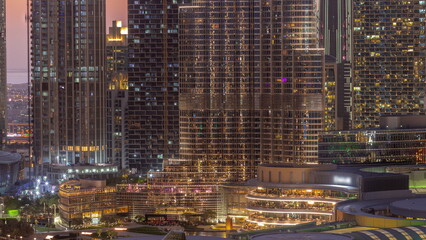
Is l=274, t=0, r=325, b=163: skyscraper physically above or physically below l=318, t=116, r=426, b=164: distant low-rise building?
above

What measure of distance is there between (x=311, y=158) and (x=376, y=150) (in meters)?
11.4

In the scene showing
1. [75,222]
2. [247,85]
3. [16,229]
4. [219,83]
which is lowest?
[75,222]

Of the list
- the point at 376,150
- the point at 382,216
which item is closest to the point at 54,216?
the point at 376,150

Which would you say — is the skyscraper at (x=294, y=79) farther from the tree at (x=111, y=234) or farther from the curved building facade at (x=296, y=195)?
the tree at (x=111, y=234)

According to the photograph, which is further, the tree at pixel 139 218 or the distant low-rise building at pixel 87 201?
the tree at pixel 139 218

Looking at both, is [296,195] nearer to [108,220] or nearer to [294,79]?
[108,220]

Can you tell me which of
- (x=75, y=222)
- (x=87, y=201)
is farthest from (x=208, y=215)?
(x=75, y=222)

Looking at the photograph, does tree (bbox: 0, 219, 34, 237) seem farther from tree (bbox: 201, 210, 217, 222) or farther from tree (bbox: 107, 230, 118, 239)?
tree (bbox: 201, 210, 217, 222)

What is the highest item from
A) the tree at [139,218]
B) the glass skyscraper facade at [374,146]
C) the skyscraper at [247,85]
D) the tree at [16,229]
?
the skyscraper at [247,85]

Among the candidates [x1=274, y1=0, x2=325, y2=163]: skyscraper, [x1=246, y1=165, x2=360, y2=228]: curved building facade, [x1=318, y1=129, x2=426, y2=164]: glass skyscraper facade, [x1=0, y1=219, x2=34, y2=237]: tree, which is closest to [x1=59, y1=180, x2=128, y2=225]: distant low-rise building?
[x1=0, y1=219, x2=34, y2=237]: tree

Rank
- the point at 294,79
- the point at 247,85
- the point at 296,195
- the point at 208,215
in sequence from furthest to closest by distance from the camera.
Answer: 1. the point at 247,85
2. the point at 294,79
3. the point at 208,215
4. the point at 296,195

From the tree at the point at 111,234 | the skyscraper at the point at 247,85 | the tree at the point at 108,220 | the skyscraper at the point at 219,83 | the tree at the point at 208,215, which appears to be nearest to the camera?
the tree at the point at 111,234

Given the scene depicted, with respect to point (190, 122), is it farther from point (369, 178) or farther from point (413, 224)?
point (413, 224)

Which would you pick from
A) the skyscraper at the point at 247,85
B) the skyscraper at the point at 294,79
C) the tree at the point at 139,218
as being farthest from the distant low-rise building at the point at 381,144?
the tree at the point at 139,218
